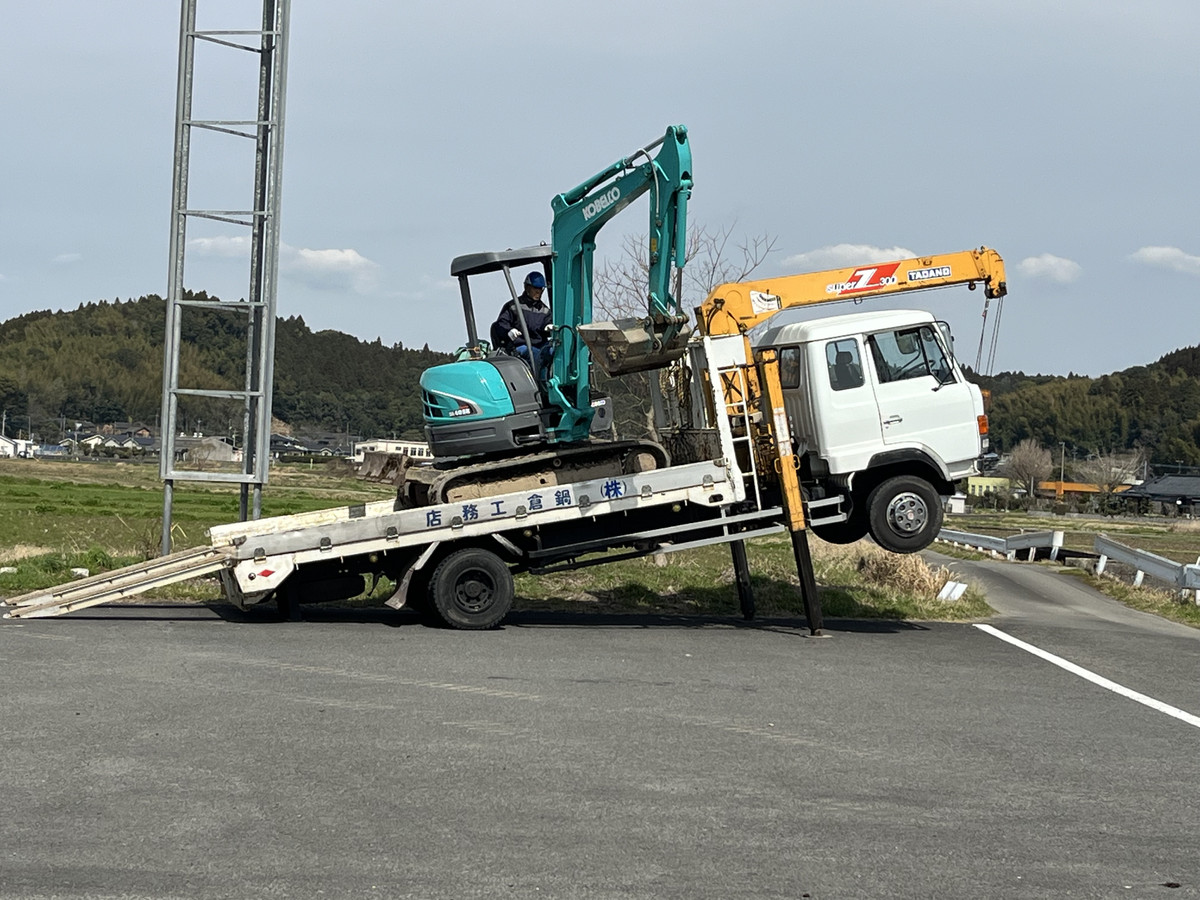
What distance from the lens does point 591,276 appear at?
13648 mm

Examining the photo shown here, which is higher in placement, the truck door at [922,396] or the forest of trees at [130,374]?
the forest of trees at [130,374]

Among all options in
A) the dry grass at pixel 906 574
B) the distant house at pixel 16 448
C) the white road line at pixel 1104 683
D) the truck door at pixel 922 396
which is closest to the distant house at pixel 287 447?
the distant house at pixel 16 448

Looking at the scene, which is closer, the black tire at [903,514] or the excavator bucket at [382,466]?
the black tire at [903,514]

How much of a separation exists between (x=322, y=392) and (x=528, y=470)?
16938 cm

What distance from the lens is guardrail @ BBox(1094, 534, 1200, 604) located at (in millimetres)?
18422

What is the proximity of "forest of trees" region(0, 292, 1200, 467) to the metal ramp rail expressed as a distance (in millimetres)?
151624

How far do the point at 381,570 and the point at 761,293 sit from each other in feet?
15.1

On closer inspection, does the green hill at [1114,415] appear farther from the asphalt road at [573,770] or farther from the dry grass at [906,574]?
the asphalt road at [573,770]

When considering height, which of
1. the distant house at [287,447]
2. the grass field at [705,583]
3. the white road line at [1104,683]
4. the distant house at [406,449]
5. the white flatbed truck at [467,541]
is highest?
the distant house at [287,447]

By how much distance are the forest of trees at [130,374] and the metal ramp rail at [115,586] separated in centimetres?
14905

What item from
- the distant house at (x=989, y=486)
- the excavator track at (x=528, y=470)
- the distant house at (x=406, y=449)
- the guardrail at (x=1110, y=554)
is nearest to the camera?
the excavator track at (x=528, y=470)

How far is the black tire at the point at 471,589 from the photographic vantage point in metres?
12.4

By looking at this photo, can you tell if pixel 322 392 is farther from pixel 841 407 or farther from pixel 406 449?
pixel 841 407

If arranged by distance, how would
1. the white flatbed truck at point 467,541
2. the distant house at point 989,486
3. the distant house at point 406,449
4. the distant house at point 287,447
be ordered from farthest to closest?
the distant house at point 989,486 → the distant house at point 287,447 → the distant house at point 406,449 → the white flatbed truck at point 467,541
